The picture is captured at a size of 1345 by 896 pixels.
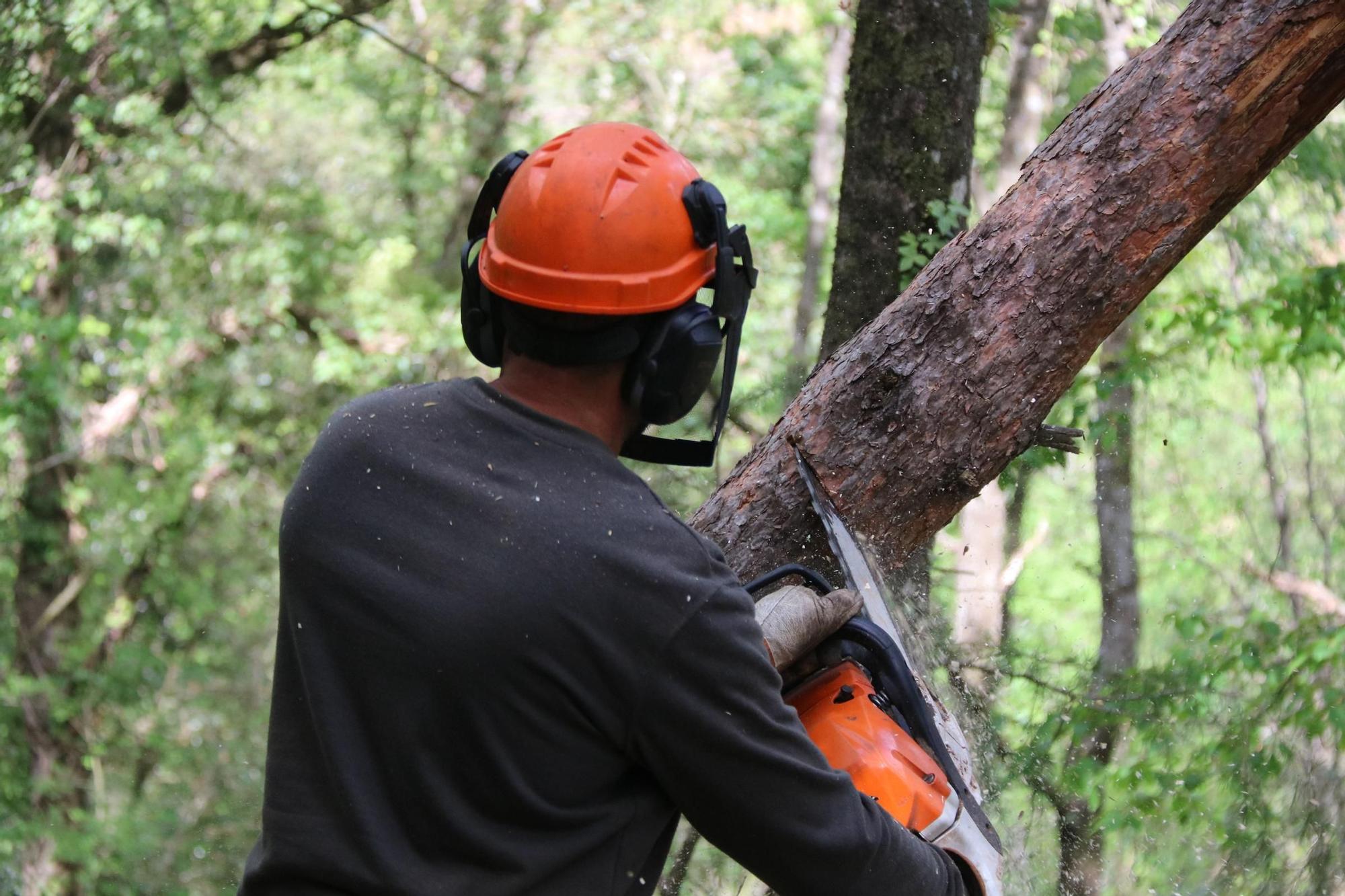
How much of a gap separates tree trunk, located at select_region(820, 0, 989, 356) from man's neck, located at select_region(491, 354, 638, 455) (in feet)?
6.84

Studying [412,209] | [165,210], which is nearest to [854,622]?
[165,210]

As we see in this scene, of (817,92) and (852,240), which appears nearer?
(852,240)

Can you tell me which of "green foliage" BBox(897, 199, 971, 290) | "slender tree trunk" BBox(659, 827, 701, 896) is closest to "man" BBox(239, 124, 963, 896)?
"slender tree trunk" BBox(659, 827, 701, 896)

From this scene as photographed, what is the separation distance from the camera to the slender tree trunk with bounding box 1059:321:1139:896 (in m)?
4.02

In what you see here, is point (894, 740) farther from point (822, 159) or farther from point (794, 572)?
point (822, 159)

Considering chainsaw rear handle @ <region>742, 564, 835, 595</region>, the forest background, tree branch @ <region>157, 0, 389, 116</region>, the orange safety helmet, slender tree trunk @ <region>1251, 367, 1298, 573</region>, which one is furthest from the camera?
slender tree trunk @ <region>1251, 367, 1298, 573</region>

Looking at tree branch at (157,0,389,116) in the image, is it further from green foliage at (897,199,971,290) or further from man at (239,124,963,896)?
man at (239,124,963,896)

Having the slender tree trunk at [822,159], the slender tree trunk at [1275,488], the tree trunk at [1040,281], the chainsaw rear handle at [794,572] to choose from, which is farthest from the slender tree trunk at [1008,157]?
the chainsaw rear handle at [794,572]

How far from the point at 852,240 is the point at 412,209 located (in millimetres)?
12969

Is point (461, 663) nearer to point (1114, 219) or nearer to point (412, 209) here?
point (1114, 219)

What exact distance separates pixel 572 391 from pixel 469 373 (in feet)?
32.4

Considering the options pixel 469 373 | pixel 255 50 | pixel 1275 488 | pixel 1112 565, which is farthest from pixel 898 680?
pixel 469 373

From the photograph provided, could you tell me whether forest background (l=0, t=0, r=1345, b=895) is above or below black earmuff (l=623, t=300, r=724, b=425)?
below

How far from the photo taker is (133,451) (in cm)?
1074
